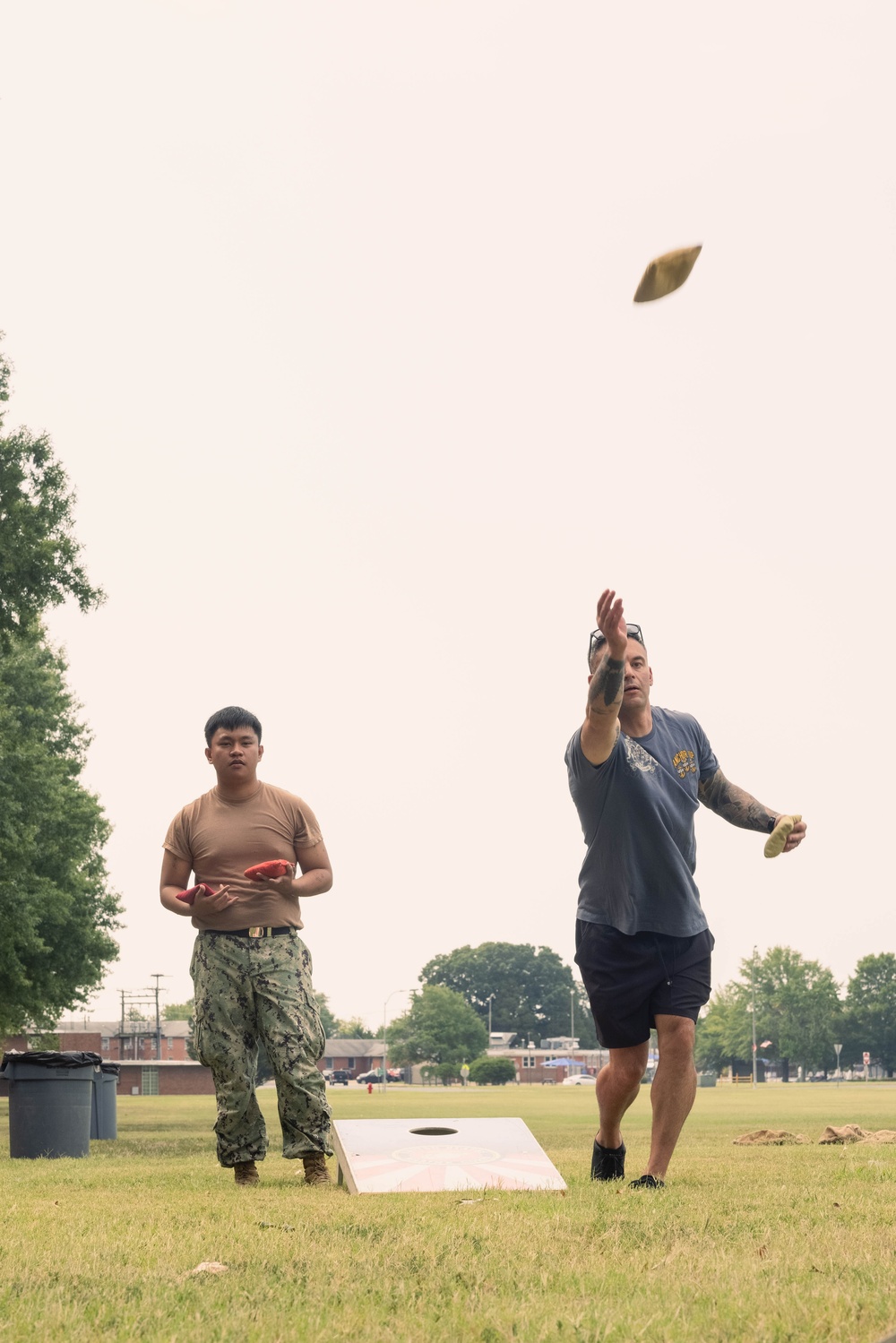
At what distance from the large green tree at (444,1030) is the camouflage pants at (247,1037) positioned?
119 metres

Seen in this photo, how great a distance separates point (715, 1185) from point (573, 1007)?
18426 centimetres

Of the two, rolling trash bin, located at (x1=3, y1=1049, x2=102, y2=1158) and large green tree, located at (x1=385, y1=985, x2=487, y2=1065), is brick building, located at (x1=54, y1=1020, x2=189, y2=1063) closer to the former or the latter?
large green tree, located at (x1=385, y1=985, x2=487, y2=1065)

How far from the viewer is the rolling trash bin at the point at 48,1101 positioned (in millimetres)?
10227

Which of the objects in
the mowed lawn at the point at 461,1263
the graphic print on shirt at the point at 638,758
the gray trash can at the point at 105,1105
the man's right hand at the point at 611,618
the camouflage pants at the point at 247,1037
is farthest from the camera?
the gray trash can at the point at 105,1105

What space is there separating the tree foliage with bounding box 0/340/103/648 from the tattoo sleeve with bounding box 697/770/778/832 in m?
18.0

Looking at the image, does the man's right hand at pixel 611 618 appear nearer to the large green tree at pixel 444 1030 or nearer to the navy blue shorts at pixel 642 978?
the navy blue shorts at pixel 642 978

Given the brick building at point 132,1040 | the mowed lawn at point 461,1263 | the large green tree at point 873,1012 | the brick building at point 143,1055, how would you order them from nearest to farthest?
the mowed lawn at point 461,1263 → the brick building at point 143,1055 → the brick building at point 132,1040 → the large green tree at point 873,1012

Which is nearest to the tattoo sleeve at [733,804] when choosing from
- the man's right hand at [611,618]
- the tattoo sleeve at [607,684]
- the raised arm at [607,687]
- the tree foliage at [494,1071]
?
the raised arm at [607,687]

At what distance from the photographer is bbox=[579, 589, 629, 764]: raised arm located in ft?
16.4

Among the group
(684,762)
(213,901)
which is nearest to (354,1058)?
(213,901)

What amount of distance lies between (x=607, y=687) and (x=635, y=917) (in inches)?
38.5

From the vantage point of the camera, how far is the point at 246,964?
6332mm

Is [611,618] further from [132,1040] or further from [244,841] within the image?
[132,1040]

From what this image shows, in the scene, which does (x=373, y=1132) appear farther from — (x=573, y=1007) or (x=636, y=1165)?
(x=573, y=1007)
